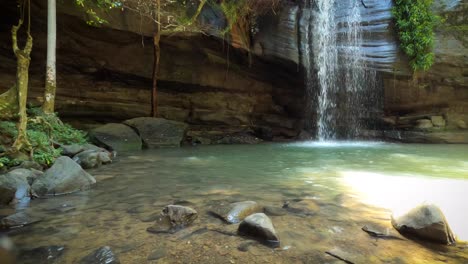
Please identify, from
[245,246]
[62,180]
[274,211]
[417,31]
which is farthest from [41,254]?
[417,31]

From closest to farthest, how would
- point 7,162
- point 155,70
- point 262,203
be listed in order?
point 262,203 < point 7,162 < point 155,70

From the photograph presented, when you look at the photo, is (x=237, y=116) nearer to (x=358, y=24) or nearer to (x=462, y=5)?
(x=358, y=24)

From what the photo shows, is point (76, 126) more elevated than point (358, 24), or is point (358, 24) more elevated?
point (358, 24)

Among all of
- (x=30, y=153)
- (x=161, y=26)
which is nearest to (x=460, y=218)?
(x=30, y=153)

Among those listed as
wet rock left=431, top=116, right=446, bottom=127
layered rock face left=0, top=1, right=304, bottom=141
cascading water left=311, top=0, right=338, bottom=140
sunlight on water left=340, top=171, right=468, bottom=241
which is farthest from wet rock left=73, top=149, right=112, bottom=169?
wet rock left=431, top=116, right=446, bottom=127

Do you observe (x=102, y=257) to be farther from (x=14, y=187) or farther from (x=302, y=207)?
(x=14, y=187)

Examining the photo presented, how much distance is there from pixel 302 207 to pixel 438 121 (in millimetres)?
11311

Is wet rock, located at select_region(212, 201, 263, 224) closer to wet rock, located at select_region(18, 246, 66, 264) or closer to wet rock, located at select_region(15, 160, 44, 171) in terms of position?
wet rock, located at select_region(18, 246, 66, 264)

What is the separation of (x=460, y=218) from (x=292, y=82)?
1084 centimetres

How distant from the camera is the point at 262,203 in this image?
131 inches

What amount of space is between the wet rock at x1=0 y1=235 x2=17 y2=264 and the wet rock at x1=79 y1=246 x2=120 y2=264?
486mm

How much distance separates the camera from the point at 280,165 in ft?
19.7

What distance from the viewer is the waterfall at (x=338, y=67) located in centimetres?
1172

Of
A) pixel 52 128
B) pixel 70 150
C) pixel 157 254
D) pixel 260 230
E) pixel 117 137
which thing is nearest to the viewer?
pixel 157 254
